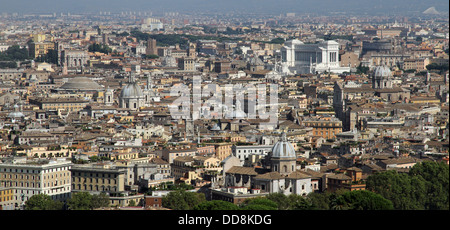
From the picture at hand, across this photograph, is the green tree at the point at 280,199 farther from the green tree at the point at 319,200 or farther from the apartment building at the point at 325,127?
the apartment building at the point at 325,127

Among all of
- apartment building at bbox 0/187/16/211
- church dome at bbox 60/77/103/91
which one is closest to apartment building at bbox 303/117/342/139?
apartment building at bbox 0/187/16/211

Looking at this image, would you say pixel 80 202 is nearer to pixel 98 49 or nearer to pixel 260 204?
pixel 260 204

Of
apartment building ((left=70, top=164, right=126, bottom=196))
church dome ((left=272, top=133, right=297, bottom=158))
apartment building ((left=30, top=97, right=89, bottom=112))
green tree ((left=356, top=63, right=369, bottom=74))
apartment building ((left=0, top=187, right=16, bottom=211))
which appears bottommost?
apartment building ((left=0, top=187, right=16, bottom=211))

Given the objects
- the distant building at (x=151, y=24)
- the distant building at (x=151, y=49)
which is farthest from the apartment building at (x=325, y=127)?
the distant building at (x=151, y=24)

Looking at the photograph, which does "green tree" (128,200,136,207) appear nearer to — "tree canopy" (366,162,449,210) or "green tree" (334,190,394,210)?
"green tree" (334,190,394,210)

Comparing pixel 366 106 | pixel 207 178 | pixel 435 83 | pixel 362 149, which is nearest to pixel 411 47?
pixel 435 83

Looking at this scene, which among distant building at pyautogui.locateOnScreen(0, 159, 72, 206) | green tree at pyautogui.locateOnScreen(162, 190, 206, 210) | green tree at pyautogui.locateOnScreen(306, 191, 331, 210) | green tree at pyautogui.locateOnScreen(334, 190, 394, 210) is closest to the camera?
green tree at pyautogui.locateOnScreen(334, 190, 394, 210)
